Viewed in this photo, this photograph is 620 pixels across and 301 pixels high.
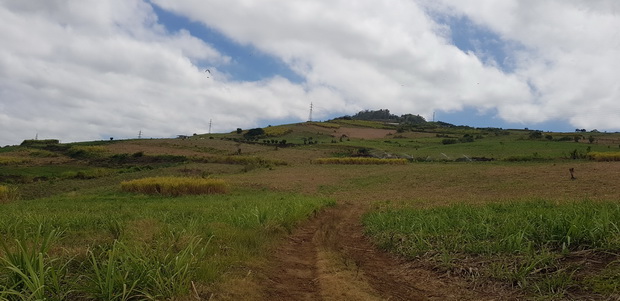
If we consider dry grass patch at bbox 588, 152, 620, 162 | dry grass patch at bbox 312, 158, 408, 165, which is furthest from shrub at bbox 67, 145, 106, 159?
dry grass patch at bbox 588, 152, 620, 162

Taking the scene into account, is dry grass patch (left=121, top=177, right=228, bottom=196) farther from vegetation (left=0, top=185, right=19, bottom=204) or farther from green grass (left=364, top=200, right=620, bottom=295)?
green grass (left=364, top=200, right=620, bottom=295)

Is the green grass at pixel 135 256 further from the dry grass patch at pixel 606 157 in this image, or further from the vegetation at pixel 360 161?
the dry grass patch at pixel 606 157

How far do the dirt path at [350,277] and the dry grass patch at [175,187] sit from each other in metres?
18.3

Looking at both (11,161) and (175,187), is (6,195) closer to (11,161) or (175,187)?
(175,187)

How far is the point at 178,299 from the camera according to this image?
4352 mm

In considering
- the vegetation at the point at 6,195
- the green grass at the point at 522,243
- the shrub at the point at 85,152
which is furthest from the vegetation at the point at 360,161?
the green grass at the point at 522,243

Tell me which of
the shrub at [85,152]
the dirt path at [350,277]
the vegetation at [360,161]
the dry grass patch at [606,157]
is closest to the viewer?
the dirt path at [350,277]

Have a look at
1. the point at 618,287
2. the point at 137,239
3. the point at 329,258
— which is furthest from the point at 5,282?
the point at 618,287

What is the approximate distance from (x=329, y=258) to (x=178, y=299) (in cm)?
390

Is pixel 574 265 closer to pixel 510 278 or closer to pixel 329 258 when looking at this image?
pixel 510 278

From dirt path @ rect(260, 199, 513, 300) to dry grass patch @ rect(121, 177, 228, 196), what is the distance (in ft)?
59.9

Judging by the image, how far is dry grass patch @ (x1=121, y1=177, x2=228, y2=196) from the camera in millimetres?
26003

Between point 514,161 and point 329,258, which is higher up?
point 514,161

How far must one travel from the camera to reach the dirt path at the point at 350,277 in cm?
556
